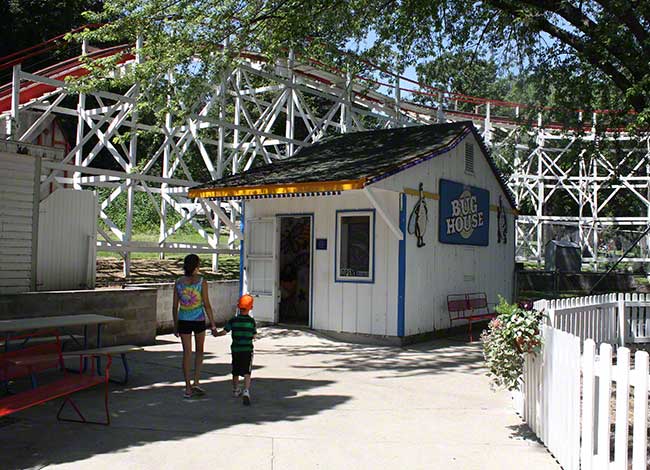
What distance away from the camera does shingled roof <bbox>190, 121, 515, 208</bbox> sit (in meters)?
11.7

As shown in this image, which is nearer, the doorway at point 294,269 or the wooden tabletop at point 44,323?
the wooden tabletop at point 44,323

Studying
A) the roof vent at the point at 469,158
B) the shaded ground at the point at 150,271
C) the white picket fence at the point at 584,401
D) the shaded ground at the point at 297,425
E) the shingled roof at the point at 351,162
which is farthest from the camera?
the shaded ground at the point at 150,271

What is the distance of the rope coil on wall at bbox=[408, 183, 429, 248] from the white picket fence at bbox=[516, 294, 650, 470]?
18.4 feet

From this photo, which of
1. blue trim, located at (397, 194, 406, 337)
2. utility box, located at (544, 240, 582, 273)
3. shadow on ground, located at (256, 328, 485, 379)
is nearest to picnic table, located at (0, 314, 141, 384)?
shadow on ground, located at (256, 328, 485, 379)

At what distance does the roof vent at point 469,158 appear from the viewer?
14.5 m

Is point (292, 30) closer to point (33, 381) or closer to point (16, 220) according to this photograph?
point (16, 220)

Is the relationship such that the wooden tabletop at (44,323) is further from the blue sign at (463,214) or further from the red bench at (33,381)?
the blue sign at (463,214)

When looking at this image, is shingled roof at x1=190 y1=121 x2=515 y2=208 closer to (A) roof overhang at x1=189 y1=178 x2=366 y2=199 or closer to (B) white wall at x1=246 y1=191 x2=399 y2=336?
(A) roof overhang at x1=189 y1=178 x2=366 y2=199

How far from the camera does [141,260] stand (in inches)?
832

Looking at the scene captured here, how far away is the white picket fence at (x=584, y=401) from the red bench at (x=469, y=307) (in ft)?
20.5

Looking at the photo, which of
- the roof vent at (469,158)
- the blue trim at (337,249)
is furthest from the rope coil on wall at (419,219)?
the roof vent at (469,158)

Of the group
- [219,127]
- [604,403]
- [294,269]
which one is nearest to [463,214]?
[294,269]

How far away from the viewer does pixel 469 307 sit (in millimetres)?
13891

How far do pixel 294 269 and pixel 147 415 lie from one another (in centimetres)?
780
